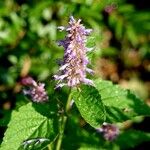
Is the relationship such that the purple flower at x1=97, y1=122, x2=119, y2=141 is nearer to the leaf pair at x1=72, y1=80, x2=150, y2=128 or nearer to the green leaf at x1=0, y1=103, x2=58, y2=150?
the leaf pair at x1=72, y1=80, x2=150, y2=128

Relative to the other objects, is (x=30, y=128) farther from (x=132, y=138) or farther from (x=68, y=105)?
(x=132, y=138)

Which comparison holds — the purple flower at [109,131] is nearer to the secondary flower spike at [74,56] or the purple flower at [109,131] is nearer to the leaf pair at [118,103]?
the leaf pair at [118,103]

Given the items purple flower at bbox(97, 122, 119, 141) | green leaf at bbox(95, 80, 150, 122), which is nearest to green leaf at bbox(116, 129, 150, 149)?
purple flower at bbox(97, 122, 119, 141)

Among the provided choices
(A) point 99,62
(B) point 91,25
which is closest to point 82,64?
(B) point 91,25

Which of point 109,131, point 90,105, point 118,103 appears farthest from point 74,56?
point 109,131

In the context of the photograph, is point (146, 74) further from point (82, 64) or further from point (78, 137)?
point (82, 64)

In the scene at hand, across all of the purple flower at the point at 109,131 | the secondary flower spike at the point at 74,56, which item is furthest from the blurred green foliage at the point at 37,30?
the secondary flower spike at the point at 74,56

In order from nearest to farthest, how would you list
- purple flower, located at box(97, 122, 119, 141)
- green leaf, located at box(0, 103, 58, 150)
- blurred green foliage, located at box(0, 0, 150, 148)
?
green leaf, located at box(0, 103, 58, 150)
purple flower, located at box(97, 122, 119, 141)
blurred green foliage, located at box(0, 0, 150, 148)
